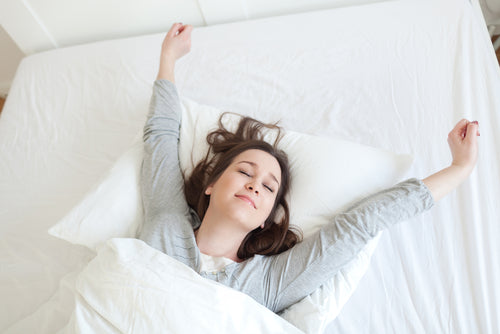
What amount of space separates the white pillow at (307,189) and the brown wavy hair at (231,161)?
0.03 m

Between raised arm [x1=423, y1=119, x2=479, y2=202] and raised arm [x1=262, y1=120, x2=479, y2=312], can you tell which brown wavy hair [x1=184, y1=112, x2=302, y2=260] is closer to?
raised arm [x1=262, y1=120, x2=479, y2=312]

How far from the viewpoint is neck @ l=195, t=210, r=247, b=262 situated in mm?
936

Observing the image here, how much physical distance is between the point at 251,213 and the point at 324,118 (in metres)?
0.48

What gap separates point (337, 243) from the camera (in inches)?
33.7

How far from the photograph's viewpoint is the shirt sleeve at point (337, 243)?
2.81 ft

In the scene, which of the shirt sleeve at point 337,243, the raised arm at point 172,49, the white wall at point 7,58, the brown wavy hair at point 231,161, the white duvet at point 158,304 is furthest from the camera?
the white wall at point 7,58

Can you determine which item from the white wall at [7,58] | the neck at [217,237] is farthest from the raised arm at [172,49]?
the white wall at [7,58]

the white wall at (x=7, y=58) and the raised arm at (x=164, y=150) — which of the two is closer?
the raised arm at (x=164, y=150)

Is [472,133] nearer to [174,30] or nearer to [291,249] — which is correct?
[291,249]

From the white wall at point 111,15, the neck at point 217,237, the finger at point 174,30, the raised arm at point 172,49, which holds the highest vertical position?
the white wall at point 111,15

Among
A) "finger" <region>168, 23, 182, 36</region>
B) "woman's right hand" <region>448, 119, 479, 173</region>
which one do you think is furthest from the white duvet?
"finger" <region>168, 23, 182, 36</region>

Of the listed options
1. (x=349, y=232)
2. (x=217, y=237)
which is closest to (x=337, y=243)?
(x=349, y=232)

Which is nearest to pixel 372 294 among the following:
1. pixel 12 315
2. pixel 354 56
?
pixel 354 56

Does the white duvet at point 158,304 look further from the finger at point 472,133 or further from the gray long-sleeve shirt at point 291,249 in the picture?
the finger at point 472,133
